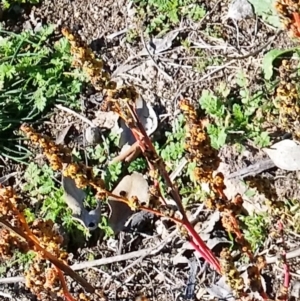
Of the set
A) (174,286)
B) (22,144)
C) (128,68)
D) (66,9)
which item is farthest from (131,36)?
(174,286)

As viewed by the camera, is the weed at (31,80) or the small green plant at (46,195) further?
the weed at (31,80)

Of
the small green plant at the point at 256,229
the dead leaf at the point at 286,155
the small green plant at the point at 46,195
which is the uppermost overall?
the small green plant at the point at 46,195

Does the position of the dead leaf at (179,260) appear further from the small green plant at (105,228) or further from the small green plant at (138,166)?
the small green plant at (138,166)

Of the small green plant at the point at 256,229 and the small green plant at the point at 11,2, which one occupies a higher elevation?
the small green plant at the point at 11,2

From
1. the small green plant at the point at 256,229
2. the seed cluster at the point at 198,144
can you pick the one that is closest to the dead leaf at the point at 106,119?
the small green plant at the point at 256,229

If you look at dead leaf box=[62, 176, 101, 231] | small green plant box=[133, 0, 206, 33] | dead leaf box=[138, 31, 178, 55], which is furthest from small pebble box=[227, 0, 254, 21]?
dead leaf box=[62, 176, 101, 231]
